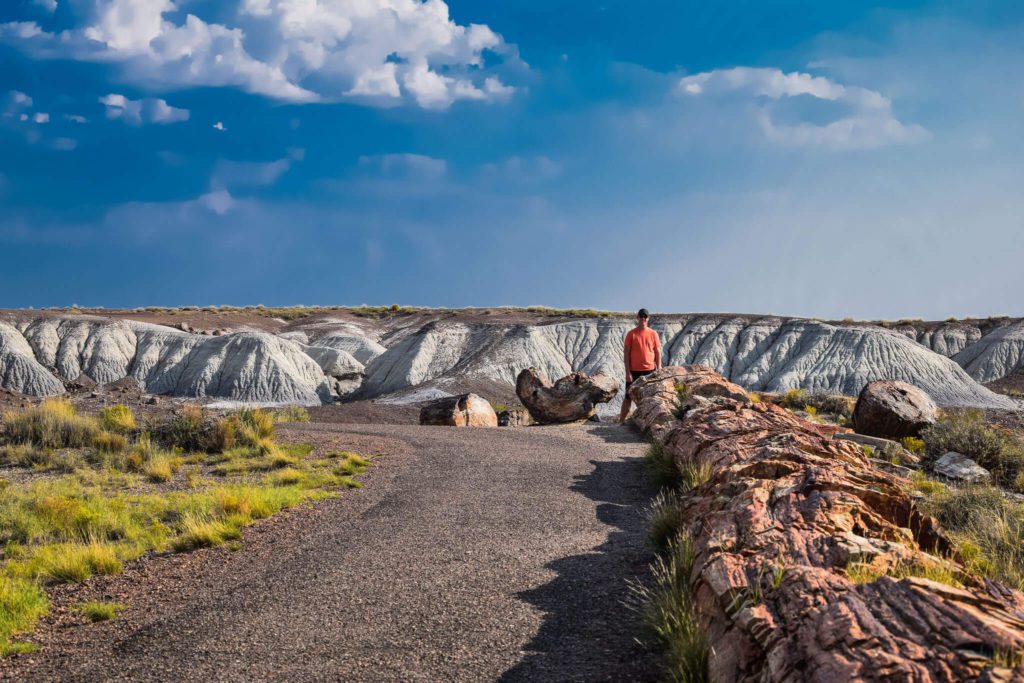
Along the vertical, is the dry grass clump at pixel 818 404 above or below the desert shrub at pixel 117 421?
above

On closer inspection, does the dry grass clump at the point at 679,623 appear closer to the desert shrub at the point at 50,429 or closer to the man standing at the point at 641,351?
the man standing at the point at 641,351

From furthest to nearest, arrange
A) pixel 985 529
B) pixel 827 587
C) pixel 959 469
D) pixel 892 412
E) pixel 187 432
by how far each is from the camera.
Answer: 1. pixel 892 412
2. pixel 187 432
3. pixel 959 469
4. pixel 985 529
5. pixel 827 587

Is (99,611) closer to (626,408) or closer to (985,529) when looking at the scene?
(985,529)

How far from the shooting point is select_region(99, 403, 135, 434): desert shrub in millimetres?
18703

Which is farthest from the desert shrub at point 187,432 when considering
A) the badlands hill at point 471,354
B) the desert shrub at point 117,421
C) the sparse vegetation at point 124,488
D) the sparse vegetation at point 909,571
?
the badlands hill at point 471,354

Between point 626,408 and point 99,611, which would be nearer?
point 99,611

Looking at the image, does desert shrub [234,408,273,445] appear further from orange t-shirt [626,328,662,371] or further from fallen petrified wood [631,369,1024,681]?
fallen petrified wood [631,369,1024,681]

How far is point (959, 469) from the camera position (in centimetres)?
1658

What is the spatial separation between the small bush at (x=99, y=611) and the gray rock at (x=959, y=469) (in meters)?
16.6

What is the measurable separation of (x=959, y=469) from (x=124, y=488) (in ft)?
61.9

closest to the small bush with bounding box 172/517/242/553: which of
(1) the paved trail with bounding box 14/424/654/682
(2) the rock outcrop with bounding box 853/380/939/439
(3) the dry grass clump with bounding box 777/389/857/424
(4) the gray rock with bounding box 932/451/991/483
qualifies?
(1) the paved trail with bounding box 14/424/654/682

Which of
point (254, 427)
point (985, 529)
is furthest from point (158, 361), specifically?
point (985, 529)

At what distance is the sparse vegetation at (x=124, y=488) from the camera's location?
9.29 meters

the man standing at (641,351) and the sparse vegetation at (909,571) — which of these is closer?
the sparse vegetation at (909,571)
